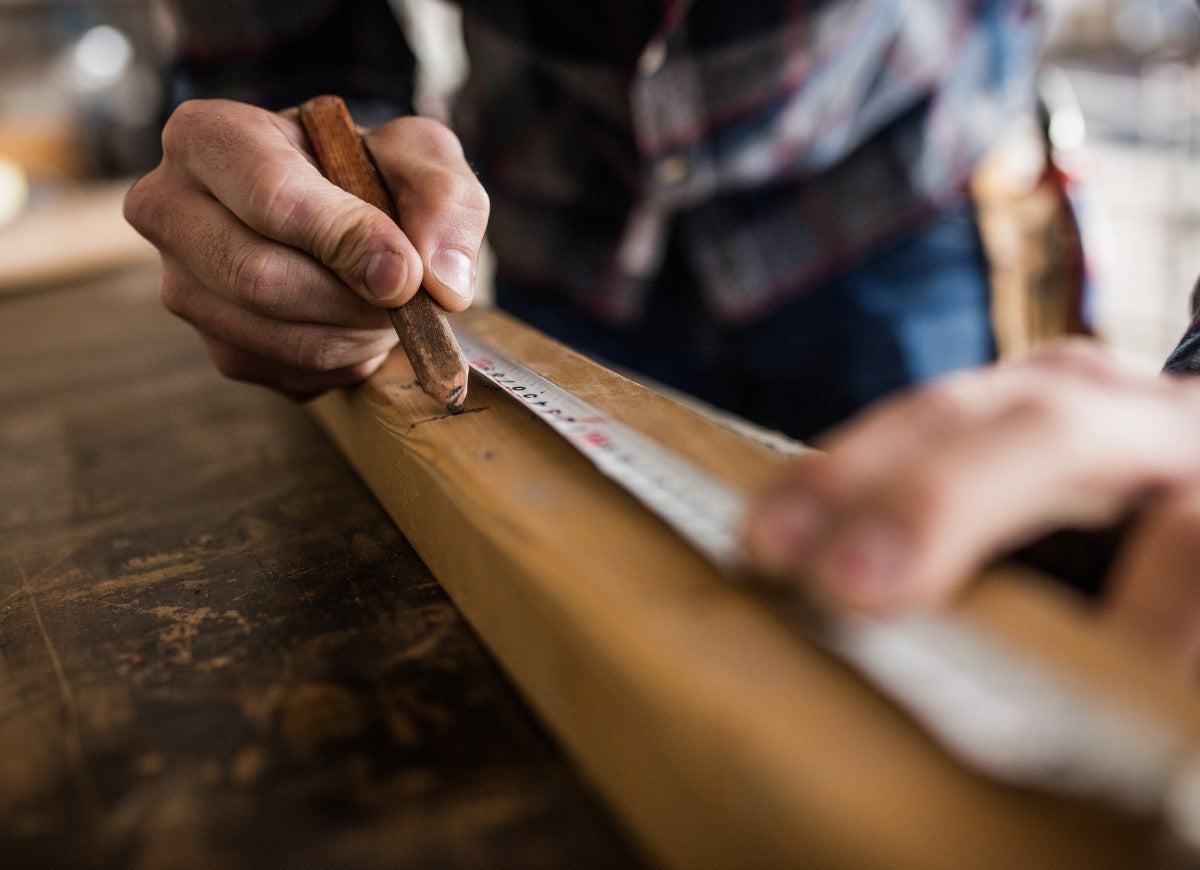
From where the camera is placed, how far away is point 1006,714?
299mm

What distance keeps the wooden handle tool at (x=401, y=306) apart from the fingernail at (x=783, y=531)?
12.5 inches

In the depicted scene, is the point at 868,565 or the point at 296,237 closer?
the point at 868,565

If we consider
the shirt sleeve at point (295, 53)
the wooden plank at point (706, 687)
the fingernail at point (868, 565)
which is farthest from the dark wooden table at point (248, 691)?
the shirt sleeve at point (295, 53)

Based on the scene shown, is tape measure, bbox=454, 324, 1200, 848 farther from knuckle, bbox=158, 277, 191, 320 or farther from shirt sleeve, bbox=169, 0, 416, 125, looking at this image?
shirt sleeve, bbox=169, 0, 416, 125

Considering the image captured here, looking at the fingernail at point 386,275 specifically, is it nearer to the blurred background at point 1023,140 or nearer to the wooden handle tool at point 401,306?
the wooden handle tool at point 401,306

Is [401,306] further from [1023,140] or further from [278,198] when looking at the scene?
[1023,140]

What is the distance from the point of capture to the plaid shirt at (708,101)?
1154 mm

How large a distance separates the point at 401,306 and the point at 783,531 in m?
0.41

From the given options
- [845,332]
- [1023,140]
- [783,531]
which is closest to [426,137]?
[783,531]

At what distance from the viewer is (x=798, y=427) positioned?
140 centimetres

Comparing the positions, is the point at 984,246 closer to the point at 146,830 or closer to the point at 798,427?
the point at 798,427

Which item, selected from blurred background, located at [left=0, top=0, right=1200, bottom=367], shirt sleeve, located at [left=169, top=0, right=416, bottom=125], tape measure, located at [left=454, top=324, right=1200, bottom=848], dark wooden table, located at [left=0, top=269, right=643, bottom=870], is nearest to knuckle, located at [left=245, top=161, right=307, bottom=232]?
dark wooden table, located at [left=0, top=269, right=643, bottom=870]

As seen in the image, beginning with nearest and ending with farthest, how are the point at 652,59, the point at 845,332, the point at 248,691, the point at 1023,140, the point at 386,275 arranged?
the point at 248,691, the point at 386,275, the point at 652,59, the point at 845,332, the point at 1023,140

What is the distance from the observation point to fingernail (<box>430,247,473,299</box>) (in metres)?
0.68
